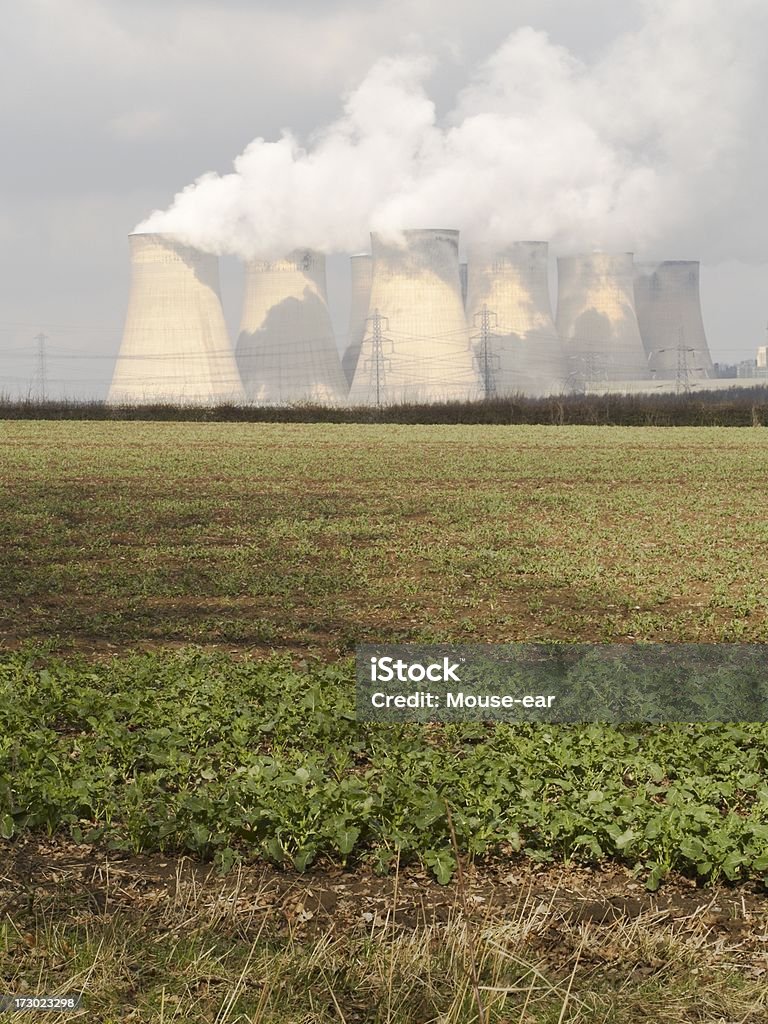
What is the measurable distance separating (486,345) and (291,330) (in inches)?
350

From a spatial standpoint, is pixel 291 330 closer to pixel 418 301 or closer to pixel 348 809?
pixel 418 301

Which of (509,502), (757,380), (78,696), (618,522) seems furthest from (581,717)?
(757,380)

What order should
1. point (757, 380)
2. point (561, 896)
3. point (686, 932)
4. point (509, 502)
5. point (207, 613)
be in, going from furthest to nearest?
point (757, 380), point (509, 502), point (207, 613), point (561, 896), point (686, 932)

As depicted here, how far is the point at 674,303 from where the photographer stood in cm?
5503

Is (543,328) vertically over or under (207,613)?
over

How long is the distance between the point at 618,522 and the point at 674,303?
4539cm

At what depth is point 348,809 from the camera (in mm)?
3723

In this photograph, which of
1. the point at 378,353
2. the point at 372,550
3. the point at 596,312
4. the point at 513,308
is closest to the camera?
the point at 372,550

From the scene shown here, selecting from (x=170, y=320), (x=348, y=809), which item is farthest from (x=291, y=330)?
(x=348, y=809)

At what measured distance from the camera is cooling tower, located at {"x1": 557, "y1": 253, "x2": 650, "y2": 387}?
49.6 metres

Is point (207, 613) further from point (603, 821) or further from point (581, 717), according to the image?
point (603, 821)

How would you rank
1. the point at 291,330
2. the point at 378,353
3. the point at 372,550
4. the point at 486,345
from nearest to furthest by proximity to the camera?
the point at 372,550
the point at 291,330
the point at 378,353
the point at 486,345

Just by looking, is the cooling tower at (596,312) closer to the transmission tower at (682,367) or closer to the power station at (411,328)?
the power station at (411,328)

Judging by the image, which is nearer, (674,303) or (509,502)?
(509,502)
